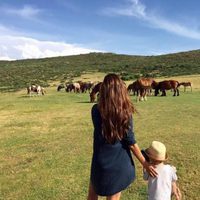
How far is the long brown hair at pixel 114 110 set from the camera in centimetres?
470

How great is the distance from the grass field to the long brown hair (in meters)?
3.38

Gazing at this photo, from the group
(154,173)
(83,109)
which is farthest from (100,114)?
(83,109)

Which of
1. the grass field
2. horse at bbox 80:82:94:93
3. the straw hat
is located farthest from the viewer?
horse at bbox 80:82:94:93

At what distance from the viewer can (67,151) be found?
10.9m

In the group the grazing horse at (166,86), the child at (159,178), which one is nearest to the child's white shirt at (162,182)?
the child at (159,178)

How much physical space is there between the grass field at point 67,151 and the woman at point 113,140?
297 centimetres

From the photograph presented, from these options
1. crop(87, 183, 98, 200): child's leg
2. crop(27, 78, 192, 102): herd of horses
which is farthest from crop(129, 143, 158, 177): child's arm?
crop(27, 78, 192, 102): herd of horses

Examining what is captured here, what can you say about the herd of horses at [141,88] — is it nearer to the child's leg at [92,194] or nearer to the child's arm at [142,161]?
the child's leg at [92,194]

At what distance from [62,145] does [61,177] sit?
9.35 ft

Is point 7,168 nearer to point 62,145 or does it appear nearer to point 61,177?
point 61,177

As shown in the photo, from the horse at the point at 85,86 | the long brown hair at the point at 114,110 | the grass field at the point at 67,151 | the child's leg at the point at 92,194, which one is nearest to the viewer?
the long brown hair at the point at 114,110

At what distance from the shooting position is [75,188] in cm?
820

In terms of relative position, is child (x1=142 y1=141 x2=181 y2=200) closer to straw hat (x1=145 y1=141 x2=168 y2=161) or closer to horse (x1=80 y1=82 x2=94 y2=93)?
straw hat (x1=145 y1=141 x2=168 y2=161)

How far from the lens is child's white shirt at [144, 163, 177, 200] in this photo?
16.9 feet
